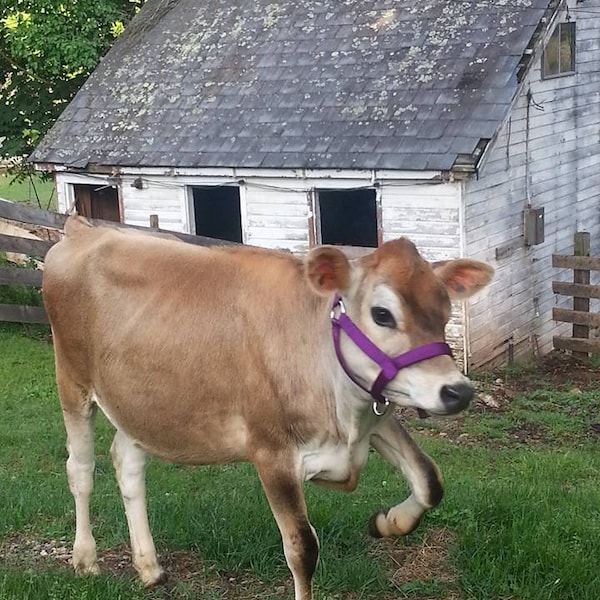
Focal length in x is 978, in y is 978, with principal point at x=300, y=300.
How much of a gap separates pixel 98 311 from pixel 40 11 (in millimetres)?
13220

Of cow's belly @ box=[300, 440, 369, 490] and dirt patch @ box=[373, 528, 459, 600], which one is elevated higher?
cow's belly @ box=[300, 440, 369, 490]

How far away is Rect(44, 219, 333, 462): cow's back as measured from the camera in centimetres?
416

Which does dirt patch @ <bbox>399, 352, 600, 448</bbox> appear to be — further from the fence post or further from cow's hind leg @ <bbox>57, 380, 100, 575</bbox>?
cow's hind leg @ <bbox>57, 380, 100, 575</bbox>

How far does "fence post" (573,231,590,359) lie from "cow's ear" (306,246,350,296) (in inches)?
439

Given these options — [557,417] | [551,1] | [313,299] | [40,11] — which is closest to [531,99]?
[551,1]

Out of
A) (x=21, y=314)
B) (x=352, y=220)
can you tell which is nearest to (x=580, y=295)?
(x=352, y=220)

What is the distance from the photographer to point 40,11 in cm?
1666

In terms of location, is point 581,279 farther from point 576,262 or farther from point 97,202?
point 97,202

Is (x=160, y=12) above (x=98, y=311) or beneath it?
above

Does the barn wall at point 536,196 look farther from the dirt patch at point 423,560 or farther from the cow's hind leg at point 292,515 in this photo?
the cow's hind leg at point 292,515

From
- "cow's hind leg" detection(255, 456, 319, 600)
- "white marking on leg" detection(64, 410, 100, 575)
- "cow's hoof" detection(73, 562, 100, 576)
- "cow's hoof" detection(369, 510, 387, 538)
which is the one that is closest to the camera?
"cow's hind leg" detection(255, 456, 319, 600)

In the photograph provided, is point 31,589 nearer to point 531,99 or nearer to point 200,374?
point 200,374

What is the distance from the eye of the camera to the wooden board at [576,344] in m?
14.2


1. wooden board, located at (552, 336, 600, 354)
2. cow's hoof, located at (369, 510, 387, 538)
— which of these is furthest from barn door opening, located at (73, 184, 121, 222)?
cow's hoof, located at (369, 510, 387, 538)
